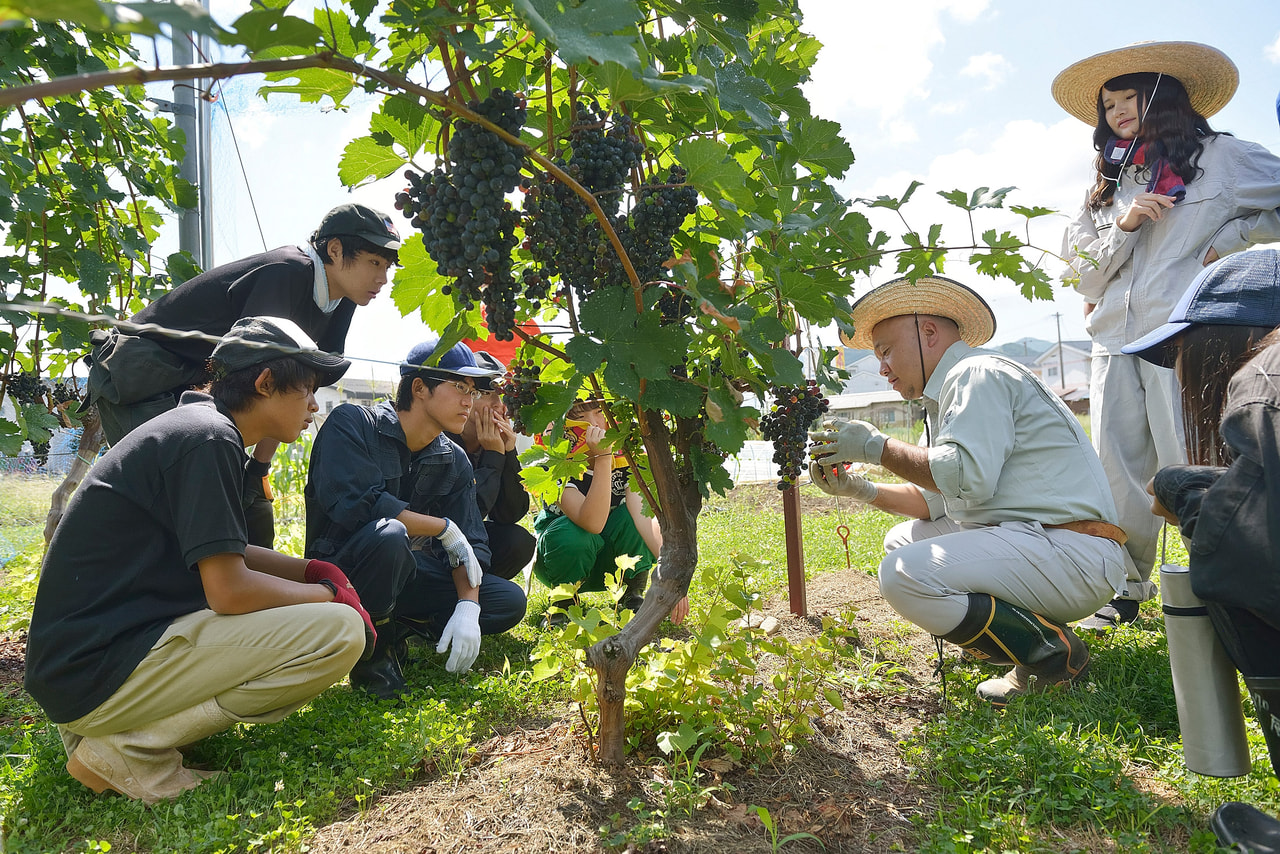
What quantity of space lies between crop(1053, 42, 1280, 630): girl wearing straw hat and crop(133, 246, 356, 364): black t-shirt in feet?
10.1

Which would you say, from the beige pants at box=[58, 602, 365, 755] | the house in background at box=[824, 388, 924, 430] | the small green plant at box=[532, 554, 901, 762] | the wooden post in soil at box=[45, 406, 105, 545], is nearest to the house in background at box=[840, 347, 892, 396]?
the house in background at box=[824, 388, 924, 430]

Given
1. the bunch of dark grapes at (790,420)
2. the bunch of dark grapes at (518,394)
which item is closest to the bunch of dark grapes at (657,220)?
the bunch of dark grapes at (518,394)

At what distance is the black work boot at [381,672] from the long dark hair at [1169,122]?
3.67 metres

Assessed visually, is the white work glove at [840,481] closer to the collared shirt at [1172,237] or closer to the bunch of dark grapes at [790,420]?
the bunch of dark grapes at [790,420]

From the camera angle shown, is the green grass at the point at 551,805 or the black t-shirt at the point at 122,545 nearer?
the green grass at the point at 551,805

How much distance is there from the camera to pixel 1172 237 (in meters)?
3.23

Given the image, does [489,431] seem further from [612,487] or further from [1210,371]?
[1210,371]

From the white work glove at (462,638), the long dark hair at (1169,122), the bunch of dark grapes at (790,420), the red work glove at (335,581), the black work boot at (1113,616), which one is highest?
the long dark hair at (1169,122)

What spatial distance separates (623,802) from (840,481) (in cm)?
171

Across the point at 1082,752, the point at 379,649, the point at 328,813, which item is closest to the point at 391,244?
the point at 379,649

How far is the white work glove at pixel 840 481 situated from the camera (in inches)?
123

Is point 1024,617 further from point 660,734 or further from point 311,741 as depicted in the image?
point 311,741

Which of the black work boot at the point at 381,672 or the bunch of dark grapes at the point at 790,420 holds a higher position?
the bunch of dark grapes at the point at 790,420

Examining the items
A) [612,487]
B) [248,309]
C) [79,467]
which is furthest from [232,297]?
[612,487]
